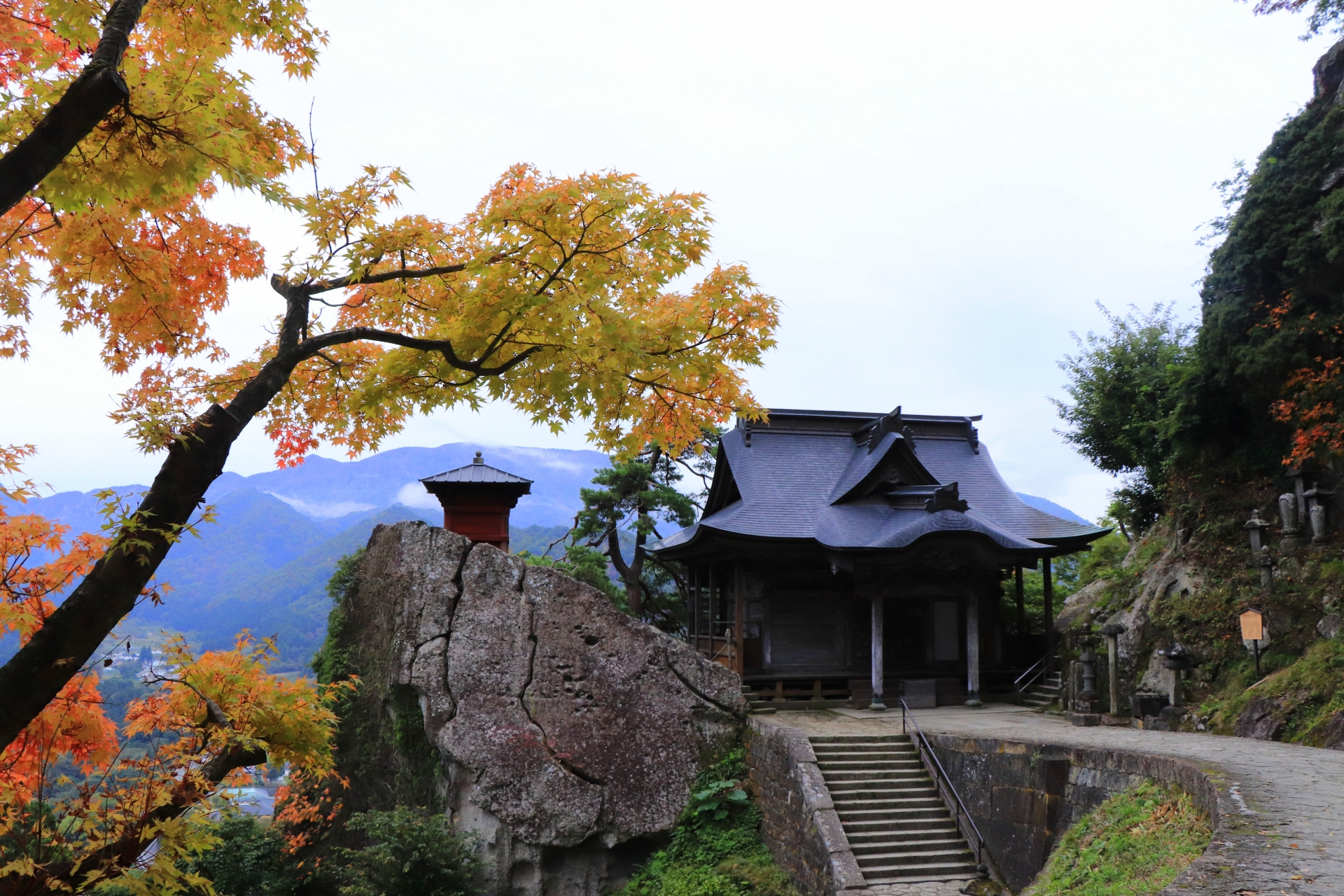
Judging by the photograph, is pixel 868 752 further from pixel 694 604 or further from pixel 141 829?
pixel 141 829

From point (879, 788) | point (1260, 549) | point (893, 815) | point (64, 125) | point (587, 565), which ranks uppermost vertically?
point (64, 125)

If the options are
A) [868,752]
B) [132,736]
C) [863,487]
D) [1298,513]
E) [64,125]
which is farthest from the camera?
[863,487]

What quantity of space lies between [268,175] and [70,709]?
3975mm

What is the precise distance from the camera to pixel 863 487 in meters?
19.2

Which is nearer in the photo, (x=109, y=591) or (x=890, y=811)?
(x=109, y=591)

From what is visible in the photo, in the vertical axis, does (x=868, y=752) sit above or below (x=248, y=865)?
above

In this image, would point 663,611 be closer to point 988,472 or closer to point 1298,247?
point 988,472

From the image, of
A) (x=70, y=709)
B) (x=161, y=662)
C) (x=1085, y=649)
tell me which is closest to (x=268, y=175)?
(x=161, y=662)

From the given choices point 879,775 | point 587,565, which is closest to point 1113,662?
point 879,775

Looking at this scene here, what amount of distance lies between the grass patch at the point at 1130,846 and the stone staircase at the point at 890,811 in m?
2.26

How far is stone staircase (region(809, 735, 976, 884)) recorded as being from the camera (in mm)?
11281

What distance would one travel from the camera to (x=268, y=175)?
5781 millimetres

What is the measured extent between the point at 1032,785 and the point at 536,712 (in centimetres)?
730

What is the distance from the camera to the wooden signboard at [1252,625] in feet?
42.4
